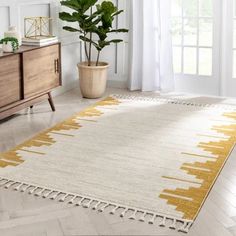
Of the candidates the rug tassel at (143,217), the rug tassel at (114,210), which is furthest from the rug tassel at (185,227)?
the rug tassel at (114,210)

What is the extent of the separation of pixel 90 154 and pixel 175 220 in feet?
3.72

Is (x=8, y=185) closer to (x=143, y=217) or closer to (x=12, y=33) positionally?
(x=143, y=217)

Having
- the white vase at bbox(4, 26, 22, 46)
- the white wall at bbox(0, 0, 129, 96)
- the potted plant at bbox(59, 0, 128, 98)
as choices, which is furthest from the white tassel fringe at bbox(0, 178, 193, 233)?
the potted plant at bbox(59, 0, 128, 98)

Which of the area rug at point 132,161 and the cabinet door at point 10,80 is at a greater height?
the cabinet door at point 10,80

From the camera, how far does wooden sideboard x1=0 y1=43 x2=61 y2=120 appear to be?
4031 millimetres

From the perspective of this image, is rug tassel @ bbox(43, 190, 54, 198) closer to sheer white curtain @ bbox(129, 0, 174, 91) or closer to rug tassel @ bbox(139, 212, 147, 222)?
rug tassel @ bbox(139, 212, 147, 222)

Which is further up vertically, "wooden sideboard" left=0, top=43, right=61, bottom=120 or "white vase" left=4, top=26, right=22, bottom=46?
"white vase" left=4, top=26, right=22, bottom=46

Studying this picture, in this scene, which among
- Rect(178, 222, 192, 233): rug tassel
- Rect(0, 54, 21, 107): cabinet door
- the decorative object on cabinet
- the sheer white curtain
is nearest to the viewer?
Rect(178, 222, 192, 233): rug tassel

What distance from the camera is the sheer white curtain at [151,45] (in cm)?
551

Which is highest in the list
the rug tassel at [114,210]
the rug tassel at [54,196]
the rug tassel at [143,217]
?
the rug tassel at [54,196]

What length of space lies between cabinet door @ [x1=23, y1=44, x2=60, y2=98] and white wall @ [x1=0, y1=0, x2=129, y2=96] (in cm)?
41

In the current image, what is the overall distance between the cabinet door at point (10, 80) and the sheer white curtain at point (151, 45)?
1.88 meters

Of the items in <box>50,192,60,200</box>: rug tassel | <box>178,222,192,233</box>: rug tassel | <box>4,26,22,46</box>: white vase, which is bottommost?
<box>178,222,192,233</box>: rug tassel

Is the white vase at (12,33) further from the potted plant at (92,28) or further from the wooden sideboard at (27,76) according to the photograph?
the potted plant at (92,28)
